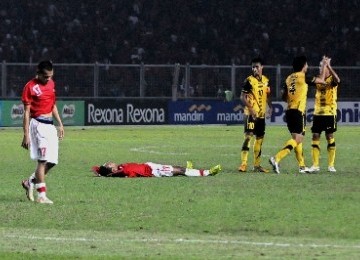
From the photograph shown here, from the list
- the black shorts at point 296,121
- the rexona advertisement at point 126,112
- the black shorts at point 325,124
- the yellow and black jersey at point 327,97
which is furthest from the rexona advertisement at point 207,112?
the black shorts at point 296,121

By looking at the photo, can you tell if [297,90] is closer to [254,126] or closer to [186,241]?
[254,126]

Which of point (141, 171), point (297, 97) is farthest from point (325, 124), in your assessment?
point (141, 171)

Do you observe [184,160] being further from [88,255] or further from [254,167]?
[88,255]

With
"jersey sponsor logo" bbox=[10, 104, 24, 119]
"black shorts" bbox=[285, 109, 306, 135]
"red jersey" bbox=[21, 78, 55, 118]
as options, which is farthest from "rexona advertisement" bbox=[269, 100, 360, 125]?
"red jersey" bbox=[21, 78, 55, 118]

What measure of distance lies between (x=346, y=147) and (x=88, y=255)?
22.3 meters

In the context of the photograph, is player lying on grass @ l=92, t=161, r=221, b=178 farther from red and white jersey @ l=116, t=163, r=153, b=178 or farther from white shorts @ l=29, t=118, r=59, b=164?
white shorts @ l=29, t=118, r=59, b=164

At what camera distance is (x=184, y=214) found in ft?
49.0

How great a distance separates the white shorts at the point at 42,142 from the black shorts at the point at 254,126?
7329 millimetres

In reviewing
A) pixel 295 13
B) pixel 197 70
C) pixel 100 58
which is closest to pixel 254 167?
pixel 197 70

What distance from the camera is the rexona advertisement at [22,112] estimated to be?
44938mm

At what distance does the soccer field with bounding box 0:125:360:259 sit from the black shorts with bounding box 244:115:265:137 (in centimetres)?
94

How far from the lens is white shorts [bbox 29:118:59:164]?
1612cm

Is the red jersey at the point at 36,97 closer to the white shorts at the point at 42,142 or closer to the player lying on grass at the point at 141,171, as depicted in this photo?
the white shorts at the point at 42,142

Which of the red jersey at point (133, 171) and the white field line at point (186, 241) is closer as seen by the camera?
the white field line at point (186, 241)
